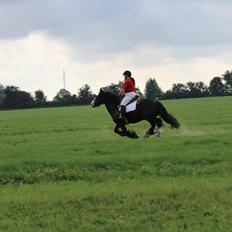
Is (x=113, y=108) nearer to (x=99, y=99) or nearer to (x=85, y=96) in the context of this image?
(x=99, y=99)

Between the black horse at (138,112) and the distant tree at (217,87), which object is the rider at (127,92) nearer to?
the black horse at (138,112)

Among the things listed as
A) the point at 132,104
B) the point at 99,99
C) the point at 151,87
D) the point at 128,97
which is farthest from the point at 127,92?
the point at 151,87

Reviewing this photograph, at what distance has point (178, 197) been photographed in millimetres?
10016

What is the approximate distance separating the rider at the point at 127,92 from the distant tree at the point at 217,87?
4344 inches

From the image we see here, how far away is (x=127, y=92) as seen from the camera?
21.6m

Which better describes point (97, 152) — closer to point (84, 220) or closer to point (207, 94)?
point (84, 220)

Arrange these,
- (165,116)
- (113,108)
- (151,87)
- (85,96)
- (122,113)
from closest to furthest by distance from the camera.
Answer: (122,113) → (165,116) → (113,108) → (85,96) → (151,87)

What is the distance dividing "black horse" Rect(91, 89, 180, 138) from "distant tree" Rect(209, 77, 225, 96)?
109612mm

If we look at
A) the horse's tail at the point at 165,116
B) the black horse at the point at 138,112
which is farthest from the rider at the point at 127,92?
the horse's tail at the point at 165,116

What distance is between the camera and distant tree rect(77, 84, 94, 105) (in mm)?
122394

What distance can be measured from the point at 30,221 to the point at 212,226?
2.90m

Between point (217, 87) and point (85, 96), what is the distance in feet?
110

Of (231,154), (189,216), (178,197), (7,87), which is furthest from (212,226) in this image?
(7,87)

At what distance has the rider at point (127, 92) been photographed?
21453 mm
